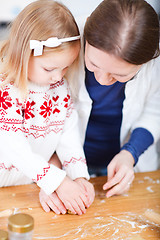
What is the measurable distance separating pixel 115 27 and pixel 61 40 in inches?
5.4

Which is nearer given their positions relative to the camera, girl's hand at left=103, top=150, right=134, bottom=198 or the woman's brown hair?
the woman's brown hair

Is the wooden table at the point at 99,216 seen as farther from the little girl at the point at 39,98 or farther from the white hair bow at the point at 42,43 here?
the white hair bow at the point at 42,43

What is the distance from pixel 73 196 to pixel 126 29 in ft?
1.40

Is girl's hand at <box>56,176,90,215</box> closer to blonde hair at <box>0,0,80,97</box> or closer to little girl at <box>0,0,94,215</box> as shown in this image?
little girl at <box>0,0,94,215</box>

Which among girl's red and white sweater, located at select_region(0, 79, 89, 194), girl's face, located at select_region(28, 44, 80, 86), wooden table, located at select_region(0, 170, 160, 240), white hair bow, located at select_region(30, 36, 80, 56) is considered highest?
white hair bow, located at select_region(30, 36, 80, 56)

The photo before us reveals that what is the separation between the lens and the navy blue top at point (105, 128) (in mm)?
1014

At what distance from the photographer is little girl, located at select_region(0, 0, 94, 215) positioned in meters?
0.77

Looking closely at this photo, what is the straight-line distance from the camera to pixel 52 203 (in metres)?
0.82

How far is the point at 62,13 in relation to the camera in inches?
30.7

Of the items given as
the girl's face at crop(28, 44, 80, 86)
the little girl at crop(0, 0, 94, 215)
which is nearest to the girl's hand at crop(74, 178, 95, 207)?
the little girl at crop(0, 0, 94, 215)

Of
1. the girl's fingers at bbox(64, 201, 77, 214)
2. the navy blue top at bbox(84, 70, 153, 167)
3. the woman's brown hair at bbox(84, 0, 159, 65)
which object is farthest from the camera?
the navy blue top at bbox(84, 70, 153, 167)

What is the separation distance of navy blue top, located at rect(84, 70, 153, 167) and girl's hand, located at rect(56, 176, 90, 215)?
→ 233 millimetres

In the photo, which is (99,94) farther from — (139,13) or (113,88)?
(139,13)

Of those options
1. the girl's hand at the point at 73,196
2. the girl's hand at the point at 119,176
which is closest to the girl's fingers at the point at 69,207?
the girl's hand at the point at 73,196
